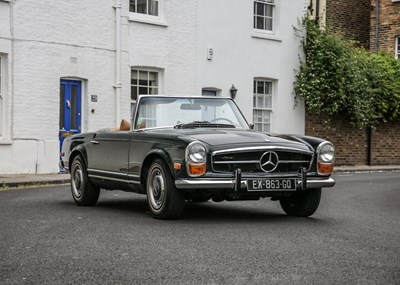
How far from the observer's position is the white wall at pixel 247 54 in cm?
2370

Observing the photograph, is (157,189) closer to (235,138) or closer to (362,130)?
(235,138)

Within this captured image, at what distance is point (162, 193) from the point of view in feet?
30.4

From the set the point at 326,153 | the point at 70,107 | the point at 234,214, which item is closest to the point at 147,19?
the point at 70,107

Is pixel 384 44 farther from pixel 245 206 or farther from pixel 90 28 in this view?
pixel 245 206

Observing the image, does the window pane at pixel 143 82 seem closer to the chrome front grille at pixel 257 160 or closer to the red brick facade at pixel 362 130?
the red brick facade at pixel 362 130

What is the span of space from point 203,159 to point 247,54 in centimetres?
1621

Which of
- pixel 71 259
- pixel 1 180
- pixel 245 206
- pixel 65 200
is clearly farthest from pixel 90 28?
pixel 71 259

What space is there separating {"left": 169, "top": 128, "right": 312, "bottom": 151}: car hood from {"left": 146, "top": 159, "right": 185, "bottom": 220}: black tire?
45 cm

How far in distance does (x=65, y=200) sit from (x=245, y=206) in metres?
2.78

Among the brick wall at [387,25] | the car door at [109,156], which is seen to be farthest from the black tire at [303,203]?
the brick wall at [387,25]

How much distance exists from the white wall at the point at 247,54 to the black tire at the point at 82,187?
39.8 ft

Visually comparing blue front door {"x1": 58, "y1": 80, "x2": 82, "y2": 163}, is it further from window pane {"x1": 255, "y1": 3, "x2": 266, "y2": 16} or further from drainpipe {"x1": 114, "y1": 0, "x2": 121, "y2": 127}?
window pane {"x1": 255, "y1": 3, "x2": 266, "y2": 16}

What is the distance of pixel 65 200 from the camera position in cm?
1245

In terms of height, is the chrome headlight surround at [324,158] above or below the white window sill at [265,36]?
below
